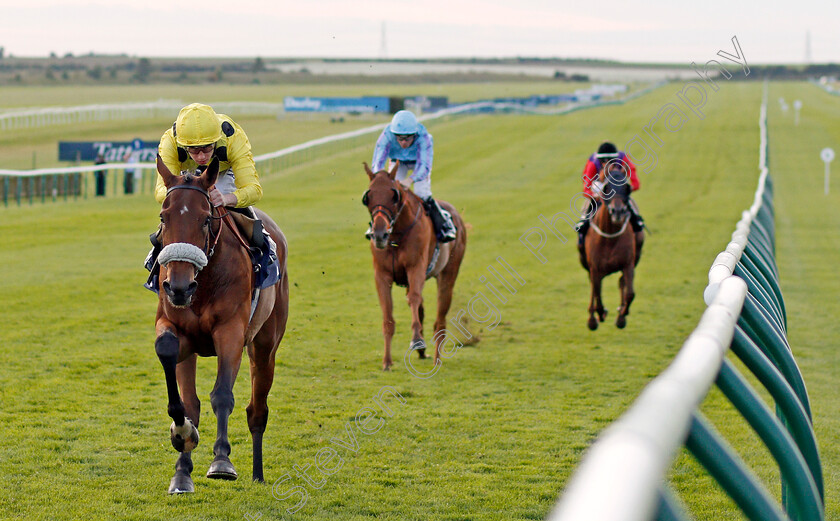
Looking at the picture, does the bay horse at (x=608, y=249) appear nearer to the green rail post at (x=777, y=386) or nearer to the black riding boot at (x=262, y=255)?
the black riding boot at (x=262, y=255)

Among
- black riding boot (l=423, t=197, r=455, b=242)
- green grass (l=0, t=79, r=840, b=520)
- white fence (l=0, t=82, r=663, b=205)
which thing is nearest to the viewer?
green grass (l=0, t=79, r=840, b=520)

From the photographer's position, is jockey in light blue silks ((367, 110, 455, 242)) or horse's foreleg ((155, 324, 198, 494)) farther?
jockey in light blue silks ((367, 110, 455, 242))

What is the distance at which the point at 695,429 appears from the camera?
68.4 inches

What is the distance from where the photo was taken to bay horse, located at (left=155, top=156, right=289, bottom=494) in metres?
4.40

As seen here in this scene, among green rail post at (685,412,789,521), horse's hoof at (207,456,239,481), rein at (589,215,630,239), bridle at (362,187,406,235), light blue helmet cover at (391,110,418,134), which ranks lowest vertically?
horse's hoof at (207,456,239,481)

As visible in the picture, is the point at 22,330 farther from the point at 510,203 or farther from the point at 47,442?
the point at 510,203

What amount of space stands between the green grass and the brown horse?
41cm

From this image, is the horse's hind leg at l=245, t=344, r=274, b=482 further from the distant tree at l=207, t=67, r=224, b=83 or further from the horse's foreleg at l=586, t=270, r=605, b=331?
the distant tree at l=207, t=67, r=224, b=83

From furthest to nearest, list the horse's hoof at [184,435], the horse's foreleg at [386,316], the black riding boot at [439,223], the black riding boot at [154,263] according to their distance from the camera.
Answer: the black riding boot at [439,223], the horse's foreleg at [386,316], the black riding boot at [154,263], the horse's hoof at [184,435]

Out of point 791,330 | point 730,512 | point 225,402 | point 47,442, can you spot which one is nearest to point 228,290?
point 225,402

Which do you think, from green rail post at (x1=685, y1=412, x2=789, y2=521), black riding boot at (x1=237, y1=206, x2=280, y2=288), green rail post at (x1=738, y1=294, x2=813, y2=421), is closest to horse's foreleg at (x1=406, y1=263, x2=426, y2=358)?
black riding boot at (x1=237, y1=206, x2=280, y2=288)

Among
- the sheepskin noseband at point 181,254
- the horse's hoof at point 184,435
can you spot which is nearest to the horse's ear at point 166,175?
the sheepskin noseband at point 181,254

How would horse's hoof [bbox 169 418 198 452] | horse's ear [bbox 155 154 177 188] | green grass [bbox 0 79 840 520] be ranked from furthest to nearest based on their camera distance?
green grass [bbox 0 79 840 520], horse's ear [bbox 155 154 177 188], horse's hoof [bbox 169 418 198 452]

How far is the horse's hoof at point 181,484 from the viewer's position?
16.0 ft
